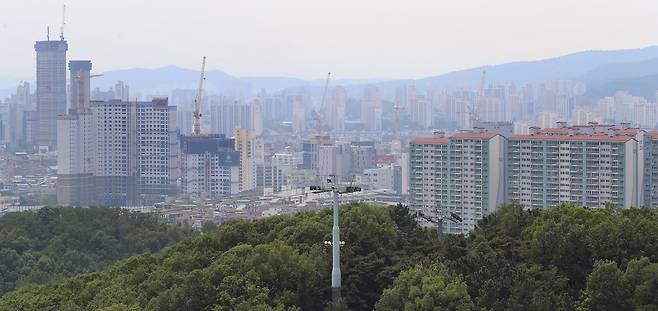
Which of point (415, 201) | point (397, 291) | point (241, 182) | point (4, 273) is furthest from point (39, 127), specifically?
point (397, 291)

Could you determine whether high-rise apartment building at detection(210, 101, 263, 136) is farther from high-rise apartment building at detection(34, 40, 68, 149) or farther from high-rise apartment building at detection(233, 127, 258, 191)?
high-rise apartment building at detection(233, 127, 258, 191)

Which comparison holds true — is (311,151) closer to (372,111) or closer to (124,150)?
(124,150)

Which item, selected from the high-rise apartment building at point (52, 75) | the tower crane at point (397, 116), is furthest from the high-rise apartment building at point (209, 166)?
the tower crane at point (397, 116)

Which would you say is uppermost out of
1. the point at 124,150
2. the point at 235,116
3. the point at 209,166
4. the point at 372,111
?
the point at 372,111

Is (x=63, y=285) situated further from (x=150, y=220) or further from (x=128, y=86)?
(x=128, y=86)

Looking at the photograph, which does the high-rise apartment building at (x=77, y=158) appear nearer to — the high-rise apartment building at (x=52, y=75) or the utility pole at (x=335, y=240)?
the high-rise apartment building at (x=52, y=75)

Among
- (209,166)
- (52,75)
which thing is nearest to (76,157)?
(209,166)

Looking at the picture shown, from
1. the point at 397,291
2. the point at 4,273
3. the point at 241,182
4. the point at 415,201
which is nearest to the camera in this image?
the point at 397,291
